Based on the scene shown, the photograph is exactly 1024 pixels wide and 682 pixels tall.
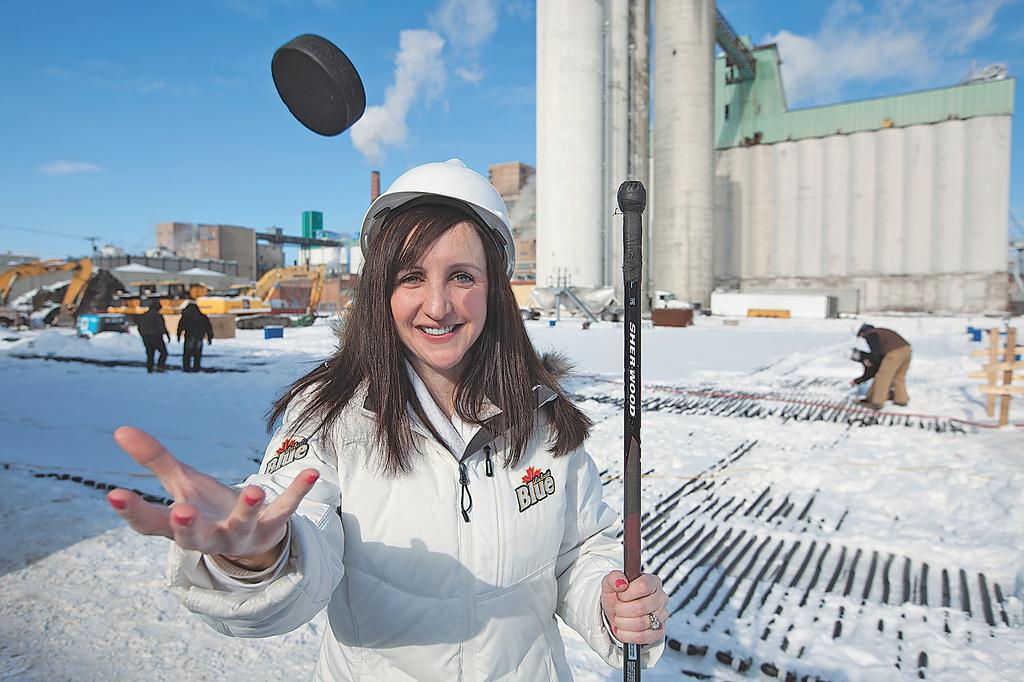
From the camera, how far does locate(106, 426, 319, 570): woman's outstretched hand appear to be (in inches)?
31.7

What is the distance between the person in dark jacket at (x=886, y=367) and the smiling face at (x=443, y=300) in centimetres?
905

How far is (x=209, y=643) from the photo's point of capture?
285 centimetres

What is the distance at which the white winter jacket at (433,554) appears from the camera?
1.35 meters

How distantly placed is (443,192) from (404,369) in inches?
18.2

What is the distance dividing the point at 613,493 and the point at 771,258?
46622mm

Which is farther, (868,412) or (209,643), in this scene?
(868,412)

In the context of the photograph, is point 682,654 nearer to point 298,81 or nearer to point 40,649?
point 40,649

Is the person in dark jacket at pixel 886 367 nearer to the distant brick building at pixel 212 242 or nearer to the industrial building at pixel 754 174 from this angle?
the industrial building at pixel 754 174

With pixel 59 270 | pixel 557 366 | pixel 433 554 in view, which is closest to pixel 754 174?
pixel 59 270

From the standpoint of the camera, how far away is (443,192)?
147cm

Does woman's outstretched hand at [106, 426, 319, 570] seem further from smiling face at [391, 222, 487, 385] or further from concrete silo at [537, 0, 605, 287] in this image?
concrete silo at [537, 0, 605, 287]

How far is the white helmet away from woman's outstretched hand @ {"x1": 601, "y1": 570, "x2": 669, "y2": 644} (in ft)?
3.14

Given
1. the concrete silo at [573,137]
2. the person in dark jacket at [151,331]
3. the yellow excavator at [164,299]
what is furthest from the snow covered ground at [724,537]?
the concrete silo at [573,137]

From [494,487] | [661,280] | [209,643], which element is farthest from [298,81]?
[661,280]
